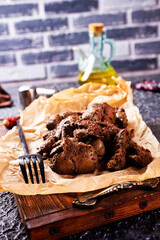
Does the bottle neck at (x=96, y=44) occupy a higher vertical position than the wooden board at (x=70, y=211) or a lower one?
higher

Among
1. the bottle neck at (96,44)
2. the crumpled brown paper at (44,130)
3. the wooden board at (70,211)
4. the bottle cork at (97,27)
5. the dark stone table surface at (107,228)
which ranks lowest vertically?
the dark stone table surface at (107,228)

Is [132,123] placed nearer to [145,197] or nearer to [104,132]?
[104,132]

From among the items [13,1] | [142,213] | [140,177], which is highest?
[13,1]

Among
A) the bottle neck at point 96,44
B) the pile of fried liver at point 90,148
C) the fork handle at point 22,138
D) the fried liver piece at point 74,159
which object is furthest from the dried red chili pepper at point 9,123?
the bottle neck at point 96,44

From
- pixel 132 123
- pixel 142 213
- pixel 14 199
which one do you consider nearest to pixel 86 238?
pixel 142 213

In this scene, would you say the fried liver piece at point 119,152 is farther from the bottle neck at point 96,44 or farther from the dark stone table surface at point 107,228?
the bottle neck at point 96,44

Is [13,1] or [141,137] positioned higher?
[13,1]

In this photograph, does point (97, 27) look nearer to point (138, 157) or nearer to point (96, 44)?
point (96, 44)
